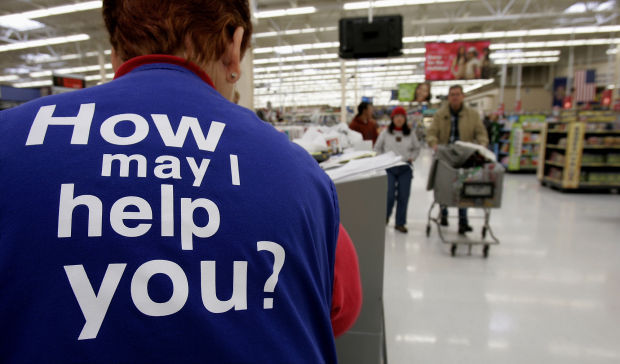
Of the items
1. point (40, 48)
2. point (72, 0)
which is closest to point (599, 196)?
point (72, 0)

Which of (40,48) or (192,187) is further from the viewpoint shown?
(40,48)

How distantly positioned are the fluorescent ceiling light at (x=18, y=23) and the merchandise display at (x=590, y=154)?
13.7m

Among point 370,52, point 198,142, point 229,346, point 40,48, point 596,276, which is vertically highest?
point 40,48

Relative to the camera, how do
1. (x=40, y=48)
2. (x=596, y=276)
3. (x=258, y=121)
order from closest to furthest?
(x=258, y=121) < (x=596, y=276) < (x=40, y=48)

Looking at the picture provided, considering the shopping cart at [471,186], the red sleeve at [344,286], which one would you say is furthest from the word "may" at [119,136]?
the shopping cart at [471,186]

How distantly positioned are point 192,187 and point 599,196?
827 centimetres

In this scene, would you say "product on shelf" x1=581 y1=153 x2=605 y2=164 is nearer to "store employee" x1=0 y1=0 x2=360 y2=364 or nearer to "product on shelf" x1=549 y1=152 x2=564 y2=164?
"product on shelf" x1=549 y1=152 x2=564 y2=164

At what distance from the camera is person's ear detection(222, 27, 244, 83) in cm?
69

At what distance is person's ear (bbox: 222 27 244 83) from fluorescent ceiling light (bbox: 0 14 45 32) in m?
12.4

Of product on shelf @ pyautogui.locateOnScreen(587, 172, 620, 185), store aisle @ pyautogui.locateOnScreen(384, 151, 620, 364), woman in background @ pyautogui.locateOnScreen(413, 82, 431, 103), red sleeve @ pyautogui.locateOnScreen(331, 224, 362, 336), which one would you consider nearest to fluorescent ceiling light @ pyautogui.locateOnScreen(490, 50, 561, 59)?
woman in background @ pyautogui.locateOnScreen(413, 82, 431, 103)

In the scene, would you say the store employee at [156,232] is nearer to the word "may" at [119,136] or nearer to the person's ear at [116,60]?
the word "may" at [119,136]

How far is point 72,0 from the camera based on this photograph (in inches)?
397

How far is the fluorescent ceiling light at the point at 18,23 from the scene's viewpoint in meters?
9.88

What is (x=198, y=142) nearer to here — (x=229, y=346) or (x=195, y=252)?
(x=195, y=252)
